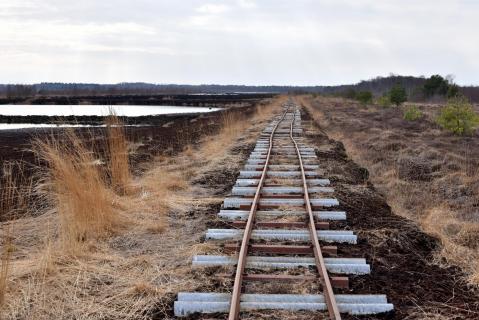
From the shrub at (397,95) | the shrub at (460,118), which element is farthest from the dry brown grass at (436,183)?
the shrub at (397,95)

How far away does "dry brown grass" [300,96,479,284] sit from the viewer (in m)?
7.29

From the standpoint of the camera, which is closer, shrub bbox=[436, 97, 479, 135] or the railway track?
the railway track

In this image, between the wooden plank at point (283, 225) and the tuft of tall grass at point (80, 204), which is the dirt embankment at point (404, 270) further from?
the tuft of tall grass at point (80, 204)

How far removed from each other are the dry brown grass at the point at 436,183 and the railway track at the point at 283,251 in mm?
1387

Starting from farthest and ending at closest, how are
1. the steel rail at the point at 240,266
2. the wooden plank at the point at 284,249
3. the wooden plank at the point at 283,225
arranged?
1. the wooden plank at the point at 283,225
2. the wooden plank at the point at 284,249
3. the steel rail at the point at 240,266

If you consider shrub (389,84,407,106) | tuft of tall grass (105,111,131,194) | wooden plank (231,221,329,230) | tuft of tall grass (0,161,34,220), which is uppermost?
shrub (389,84,407,106)

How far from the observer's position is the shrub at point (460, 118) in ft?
79.9

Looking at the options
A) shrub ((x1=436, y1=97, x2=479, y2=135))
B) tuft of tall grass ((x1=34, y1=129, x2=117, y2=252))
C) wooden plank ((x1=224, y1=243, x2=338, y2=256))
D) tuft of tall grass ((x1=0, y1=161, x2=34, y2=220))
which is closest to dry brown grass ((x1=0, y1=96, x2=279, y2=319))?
tuft of tall grass ((x1=34, y1=129, x2=117, y2=252))

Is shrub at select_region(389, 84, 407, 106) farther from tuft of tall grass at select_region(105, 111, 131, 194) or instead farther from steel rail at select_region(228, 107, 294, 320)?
steel rail at select_region(228, 107, 294, 320)

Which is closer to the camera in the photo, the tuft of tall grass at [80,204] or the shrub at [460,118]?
the tuft of tall grass at [80,204]

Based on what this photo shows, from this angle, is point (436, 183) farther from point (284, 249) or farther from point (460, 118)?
point (460, 118)

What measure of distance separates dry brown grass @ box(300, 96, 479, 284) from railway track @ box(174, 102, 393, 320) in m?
1.39

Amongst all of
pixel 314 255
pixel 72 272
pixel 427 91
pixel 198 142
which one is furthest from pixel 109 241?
pixel 427 91

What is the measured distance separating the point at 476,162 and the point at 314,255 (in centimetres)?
1148
